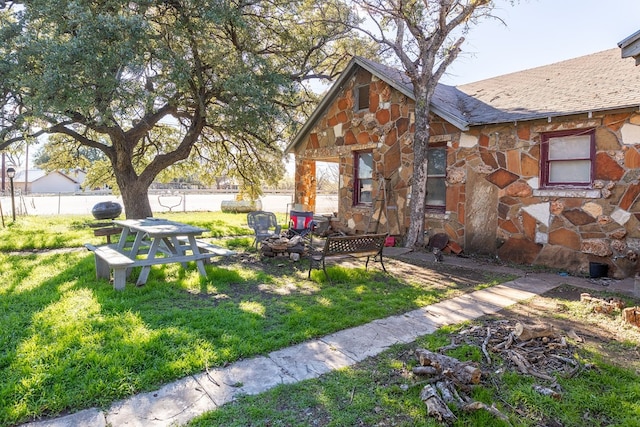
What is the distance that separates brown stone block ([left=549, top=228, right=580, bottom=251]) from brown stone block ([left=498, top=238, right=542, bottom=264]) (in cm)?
31

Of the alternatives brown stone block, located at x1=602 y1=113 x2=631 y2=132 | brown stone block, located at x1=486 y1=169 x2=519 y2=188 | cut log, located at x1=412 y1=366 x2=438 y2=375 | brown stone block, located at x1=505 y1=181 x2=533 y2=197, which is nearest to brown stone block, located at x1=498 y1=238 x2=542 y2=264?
brown stone block, located at x1=505 y1=181 x2=533 y2=197

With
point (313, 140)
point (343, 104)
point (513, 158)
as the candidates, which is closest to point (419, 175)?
point (513, 158)

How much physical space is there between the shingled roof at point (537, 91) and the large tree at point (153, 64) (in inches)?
81.8

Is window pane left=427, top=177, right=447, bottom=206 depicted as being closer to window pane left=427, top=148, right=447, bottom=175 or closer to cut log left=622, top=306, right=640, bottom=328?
window pane left=427, top=148, right=447, bottom=175

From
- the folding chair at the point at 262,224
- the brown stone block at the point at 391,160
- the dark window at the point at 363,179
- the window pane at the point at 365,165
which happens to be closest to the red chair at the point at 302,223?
the folding chair at the point at 262,224

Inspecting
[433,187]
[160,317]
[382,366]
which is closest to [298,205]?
[433,187]

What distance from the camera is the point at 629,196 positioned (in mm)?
6301

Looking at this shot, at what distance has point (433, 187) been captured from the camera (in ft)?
30.1

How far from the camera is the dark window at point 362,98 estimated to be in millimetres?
10367

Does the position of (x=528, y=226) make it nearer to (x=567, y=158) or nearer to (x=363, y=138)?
(x=567, y=158)

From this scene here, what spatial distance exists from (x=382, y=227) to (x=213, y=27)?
677cm

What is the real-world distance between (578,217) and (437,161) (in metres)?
3.22

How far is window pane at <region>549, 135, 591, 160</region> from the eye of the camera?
22.4ft

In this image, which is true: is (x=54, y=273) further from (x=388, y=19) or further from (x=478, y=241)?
(x=388, y=19)
